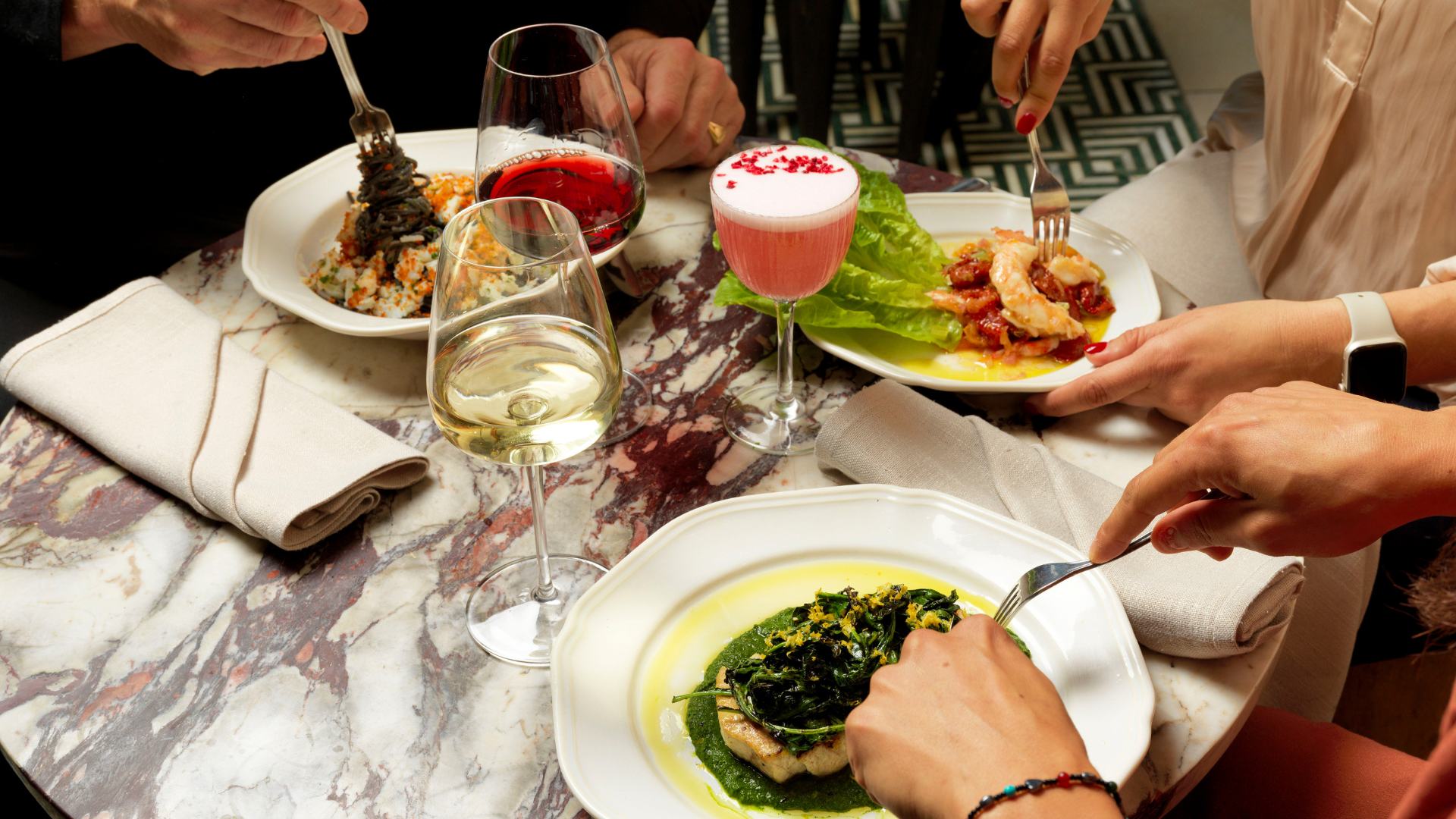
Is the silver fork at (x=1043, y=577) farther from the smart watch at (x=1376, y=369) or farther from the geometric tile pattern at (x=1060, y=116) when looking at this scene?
the geometric tile pattern at (x=1060, y=116)

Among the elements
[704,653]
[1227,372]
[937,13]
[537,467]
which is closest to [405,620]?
[537,467]

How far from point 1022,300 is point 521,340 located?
80cm

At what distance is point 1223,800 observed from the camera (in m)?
1.40

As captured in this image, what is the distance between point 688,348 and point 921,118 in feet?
7.47

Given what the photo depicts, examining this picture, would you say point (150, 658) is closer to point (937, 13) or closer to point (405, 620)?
point (405, 620)

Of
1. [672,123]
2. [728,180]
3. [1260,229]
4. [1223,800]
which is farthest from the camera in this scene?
[1260,229]

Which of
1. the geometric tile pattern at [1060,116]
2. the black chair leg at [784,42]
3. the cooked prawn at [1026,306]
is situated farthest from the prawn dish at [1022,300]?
the black chair leg at [784,42]

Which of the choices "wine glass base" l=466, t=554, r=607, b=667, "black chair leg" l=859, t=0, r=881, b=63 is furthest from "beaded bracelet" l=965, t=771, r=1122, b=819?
"black chair leg" l=859, t=0, r=881, b=63

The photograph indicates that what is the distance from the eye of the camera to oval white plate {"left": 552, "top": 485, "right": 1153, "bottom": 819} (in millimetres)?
1106

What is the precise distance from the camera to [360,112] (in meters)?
1.67

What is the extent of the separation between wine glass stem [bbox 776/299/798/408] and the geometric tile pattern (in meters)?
2.53

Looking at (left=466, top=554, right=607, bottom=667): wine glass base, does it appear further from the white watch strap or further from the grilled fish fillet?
the white watch strap

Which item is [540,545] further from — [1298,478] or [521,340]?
[1298,478]

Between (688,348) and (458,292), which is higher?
(458,292)
